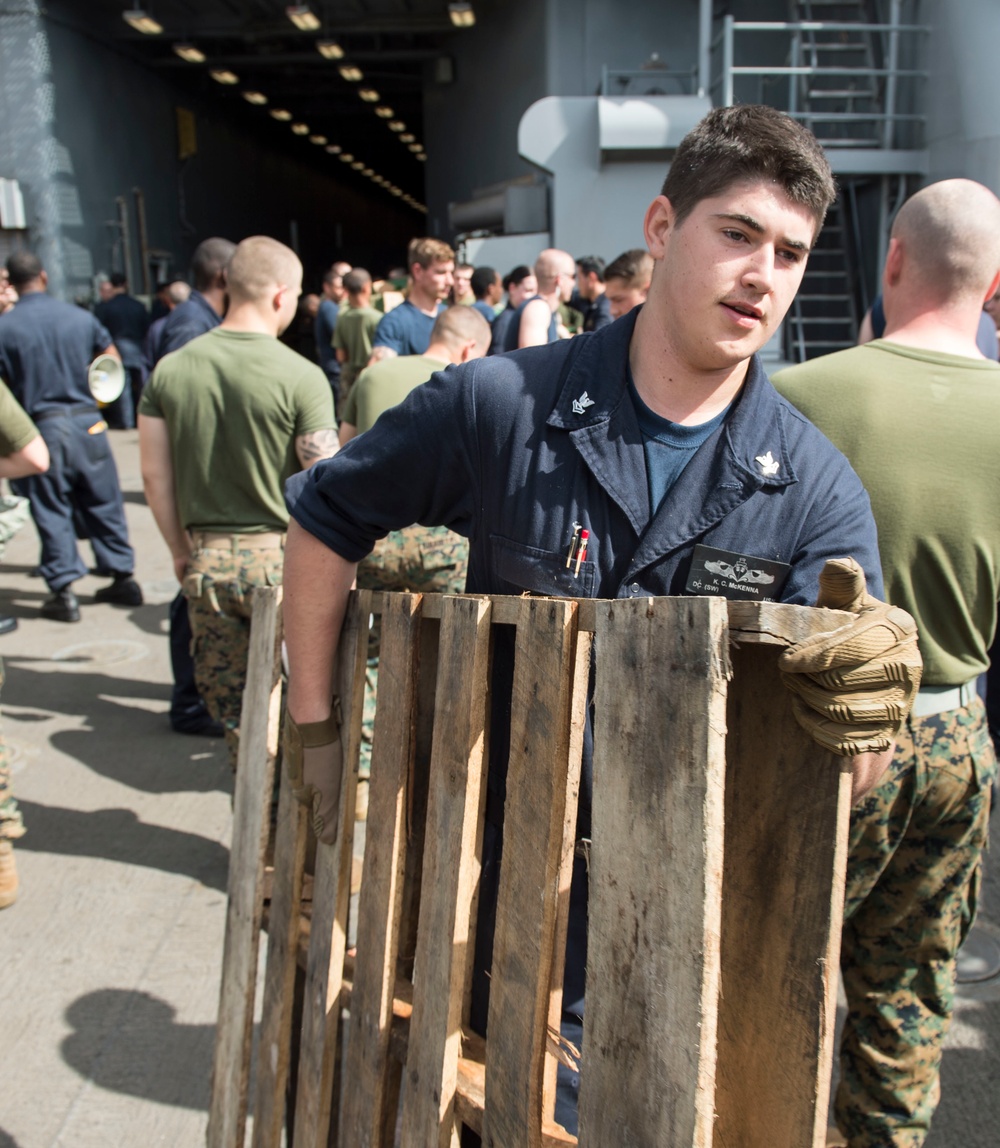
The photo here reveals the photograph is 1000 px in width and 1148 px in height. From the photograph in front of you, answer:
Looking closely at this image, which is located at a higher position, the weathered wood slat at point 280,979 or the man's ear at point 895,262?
the man's ear at point 895,262

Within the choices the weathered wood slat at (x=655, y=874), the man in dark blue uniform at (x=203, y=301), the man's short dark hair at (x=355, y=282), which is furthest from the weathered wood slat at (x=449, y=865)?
the man's short dark hair at (x=355, y=282)

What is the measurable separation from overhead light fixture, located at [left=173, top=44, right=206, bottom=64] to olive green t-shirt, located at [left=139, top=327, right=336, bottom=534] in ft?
58.2

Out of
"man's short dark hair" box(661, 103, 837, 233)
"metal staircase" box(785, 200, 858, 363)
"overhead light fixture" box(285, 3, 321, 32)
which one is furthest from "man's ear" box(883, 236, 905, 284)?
"overhead light fixture" box(285, 3, 321, 32)

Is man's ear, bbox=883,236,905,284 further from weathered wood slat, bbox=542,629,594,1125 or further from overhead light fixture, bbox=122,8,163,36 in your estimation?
overhead light fixture, bbox=122,8,163,36

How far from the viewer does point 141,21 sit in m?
17.0

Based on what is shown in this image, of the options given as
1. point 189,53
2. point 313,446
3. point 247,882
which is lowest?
point 247,882

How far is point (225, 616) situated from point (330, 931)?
2.27m

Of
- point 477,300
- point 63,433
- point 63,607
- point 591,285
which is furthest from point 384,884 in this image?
point 477,300

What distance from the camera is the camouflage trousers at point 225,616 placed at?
3.86m

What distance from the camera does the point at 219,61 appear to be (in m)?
20.3

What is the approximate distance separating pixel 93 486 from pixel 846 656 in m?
6.75

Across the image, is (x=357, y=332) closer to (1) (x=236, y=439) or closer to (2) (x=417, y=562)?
(1) (x=236, y=439)

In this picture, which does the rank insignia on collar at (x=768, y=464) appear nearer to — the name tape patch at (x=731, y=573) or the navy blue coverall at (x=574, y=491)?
the navy blue coverall at (x=574, y=491)

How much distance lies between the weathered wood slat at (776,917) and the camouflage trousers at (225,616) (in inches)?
109
